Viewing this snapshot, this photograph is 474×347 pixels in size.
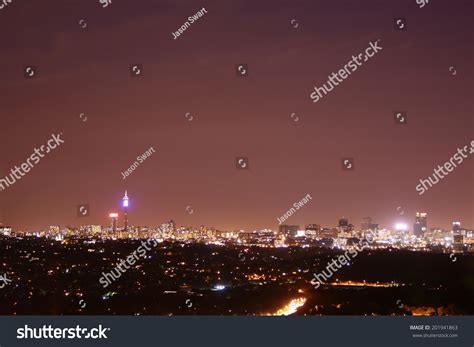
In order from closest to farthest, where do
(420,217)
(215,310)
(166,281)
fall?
1. (215,310)
2. (166,281)
3. (420,217)

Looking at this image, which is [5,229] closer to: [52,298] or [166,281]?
[166,281]

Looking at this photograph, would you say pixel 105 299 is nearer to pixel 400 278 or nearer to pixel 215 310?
pixel 215 310

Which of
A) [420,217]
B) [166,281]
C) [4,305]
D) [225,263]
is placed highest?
[420,217]

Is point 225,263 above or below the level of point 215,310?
above

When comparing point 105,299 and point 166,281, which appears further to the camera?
point 166,281

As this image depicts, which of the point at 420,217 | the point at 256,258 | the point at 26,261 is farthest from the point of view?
the point at 420,217
